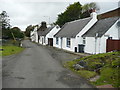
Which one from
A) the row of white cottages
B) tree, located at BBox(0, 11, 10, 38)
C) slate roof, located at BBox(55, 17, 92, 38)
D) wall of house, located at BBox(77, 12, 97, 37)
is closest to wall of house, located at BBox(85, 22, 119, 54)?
the row of white cottages

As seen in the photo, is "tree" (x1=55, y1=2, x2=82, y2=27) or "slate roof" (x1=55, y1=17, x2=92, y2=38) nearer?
"slate roof" (x1=55, y1=17, x2=92, y2=38)

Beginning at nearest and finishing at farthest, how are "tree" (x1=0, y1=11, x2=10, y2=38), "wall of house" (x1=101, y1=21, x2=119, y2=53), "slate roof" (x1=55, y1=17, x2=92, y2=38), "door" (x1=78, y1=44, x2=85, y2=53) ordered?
"wall of house" (x1=101, y1=21, x2=119, y2=53)
"door" (x1=78, y1=44, x2=85, y2=53)
"slate roof" (x1=55, y1=17, x2=92, y2=38)
"tree" (x1=0, y1=11, x2=10, y2=38)

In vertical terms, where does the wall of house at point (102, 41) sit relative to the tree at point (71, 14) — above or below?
below

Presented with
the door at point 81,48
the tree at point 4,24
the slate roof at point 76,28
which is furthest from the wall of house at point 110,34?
the tree at point 4,24

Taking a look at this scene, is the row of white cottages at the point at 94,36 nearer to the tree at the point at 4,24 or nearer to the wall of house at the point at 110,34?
the wall of house at the point at 110,34

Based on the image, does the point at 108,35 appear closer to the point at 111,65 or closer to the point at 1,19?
the point at 111,65

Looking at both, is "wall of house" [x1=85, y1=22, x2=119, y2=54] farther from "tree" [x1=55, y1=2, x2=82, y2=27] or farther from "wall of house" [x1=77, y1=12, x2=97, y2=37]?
"tree" [x1=55, y1=2, x2=82, y2=27]

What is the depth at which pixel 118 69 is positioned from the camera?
10.4 m

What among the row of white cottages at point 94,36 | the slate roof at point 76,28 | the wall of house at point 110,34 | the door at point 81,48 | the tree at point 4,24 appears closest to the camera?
the wall of house at point 110,34

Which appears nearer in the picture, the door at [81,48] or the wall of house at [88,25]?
the door at [81,48]

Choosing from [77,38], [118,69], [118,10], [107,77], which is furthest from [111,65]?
[118,10]

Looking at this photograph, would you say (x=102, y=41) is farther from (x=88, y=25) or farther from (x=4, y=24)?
(x=4, y=24)

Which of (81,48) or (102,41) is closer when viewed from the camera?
(102,41)

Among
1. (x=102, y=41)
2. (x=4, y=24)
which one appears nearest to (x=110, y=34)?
(x=102, y=41)
